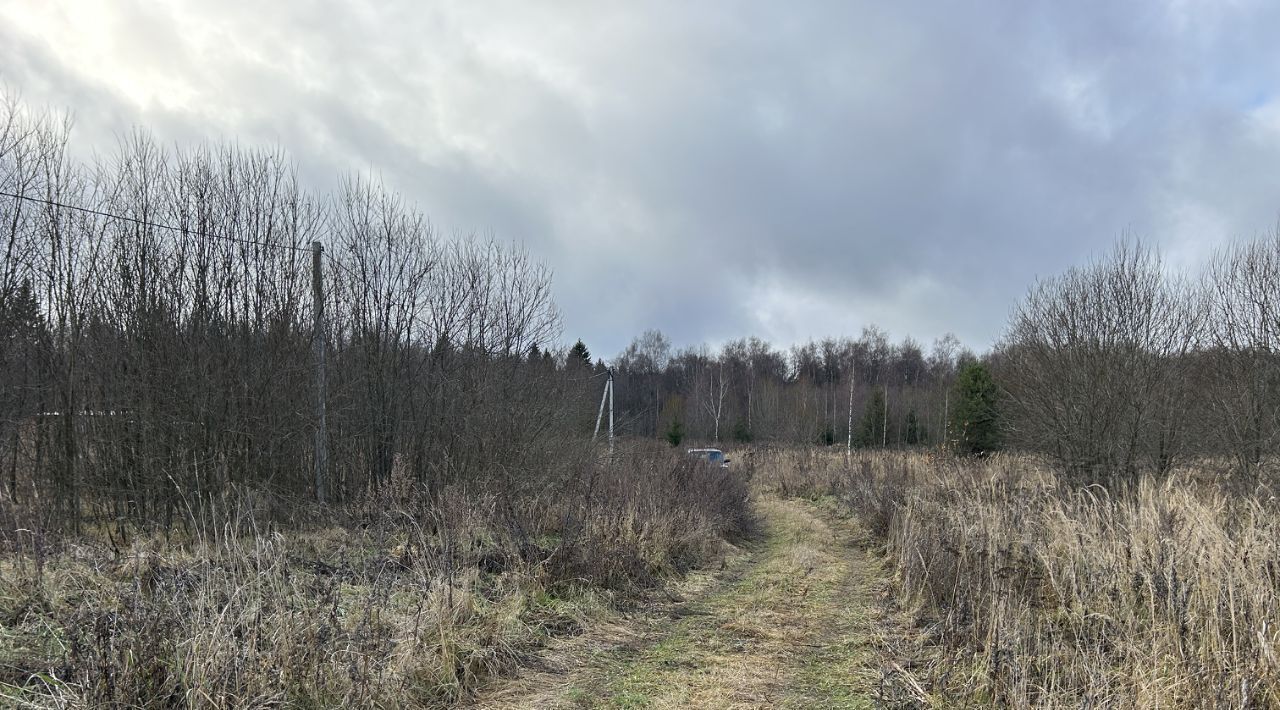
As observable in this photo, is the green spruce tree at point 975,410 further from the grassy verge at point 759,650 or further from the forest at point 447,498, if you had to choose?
the grassy verge at point 759,650

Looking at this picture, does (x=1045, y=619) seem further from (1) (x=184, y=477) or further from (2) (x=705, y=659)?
Result: (1) (x=184, y=477)

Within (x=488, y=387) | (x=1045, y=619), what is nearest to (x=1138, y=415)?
(x=1045, y=619)

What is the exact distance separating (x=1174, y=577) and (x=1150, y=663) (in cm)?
44

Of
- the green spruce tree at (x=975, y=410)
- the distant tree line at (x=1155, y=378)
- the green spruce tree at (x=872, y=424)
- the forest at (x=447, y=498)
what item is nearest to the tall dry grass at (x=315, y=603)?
the forest at (x=447, y=498)

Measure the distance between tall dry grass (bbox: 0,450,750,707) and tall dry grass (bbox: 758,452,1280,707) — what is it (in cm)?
266

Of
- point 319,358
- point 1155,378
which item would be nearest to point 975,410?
point 1155,378

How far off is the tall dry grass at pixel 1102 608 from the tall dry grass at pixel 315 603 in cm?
266

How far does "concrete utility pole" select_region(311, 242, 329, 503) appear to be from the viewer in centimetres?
899

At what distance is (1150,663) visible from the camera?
11.5 ft

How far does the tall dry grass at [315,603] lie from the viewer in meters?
3.05

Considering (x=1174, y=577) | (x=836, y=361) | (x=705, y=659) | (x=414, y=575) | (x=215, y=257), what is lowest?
(x=705, y=659)

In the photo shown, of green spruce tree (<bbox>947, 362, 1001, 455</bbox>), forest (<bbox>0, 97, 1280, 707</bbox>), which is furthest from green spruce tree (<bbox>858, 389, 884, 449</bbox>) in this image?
forest (<bbox>0, 97, 1280, 707</bbox>)

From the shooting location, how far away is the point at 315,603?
12.8 feet

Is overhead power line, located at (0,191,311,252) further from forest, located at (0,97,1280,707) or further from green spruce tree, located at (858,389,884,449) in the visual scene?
green spruce tree, located at (858,389,884,449)
